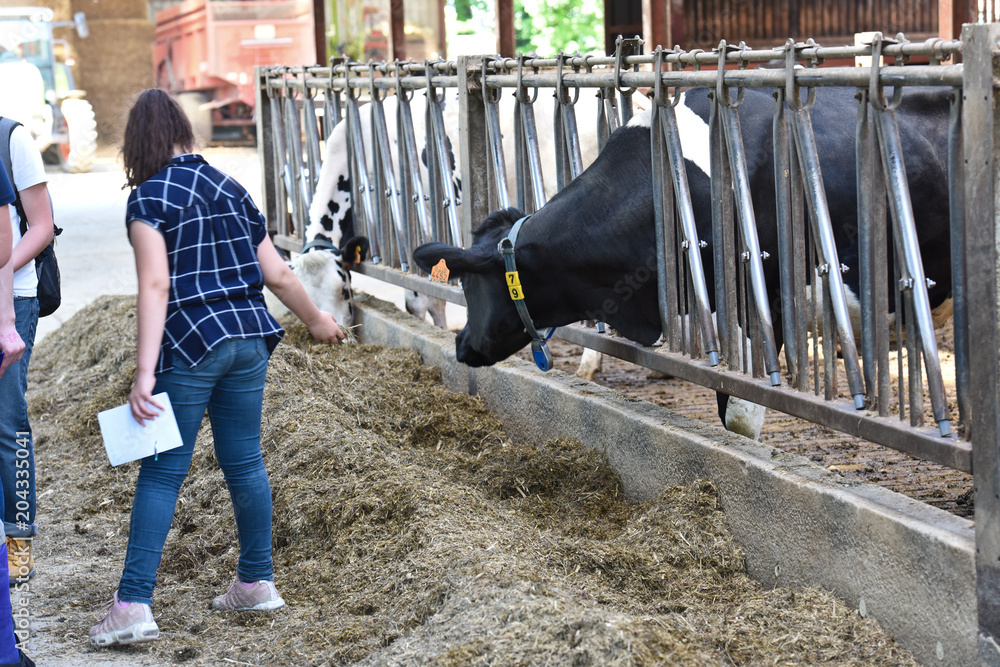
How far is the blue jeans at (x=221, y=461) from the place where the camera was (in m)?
3.38

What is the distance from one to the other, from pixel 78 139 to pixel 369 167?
17.6 meters

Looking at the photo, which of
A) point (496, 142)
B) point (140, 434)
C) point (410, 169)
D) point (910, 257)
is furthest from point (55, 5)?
point (910, 257)

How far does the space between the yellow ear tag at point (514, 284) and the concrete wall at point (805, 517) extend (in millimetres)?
522

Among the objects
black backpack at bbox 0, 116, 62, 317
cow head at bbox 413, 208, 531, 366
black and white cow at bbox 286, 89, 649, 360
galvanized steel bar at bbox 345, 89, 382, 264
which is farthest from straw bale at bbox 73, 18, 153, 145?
black backpack at bbox 0, 116, 62, 317

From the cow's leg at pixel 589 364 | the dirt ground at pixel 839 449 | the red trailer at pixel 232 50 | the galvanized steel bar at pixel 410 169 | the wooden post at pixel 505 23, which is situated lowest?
the dirt ground at pixel 839 449

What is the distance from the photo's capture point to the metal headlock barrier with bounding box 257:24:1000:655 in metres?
2.81

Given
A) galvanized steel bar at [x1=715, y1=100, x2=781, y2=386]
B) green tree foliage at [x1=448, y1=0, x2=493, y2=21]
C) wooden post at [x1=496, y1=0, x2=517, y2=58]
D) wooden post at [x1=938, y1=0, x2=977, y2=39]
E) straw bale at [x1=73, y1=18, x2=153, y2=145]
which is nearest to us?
galvanized steel bar at [x1=715, y1=100, x2=781, y2=386]

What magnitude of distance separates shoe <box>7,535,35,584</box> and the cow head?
5.73 ft

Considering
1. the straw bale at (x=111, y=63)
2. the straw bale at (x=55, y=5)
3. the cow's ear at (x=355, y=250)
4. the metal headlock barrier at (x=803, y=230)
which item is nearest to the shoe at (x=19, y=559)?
the metal headlock barrier at (x=803, y=230)

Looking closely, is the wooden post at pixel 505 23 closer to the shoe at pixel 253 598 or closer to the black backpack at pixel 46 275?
the black backpack at pixel 46 275

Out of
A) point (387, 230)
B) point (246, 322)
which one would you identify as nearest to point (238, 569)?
point (246, 322)

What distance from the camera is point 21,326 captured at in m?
3.96

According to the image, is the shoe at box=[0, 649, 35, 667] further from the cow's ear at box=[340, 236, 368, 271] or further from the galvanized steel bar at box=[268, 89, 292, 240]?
the galvanized steel bar at box=[268, 89, 292, 240]

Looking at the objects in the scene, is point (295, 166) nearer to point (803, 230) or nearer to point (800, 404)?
point (803, 230)
